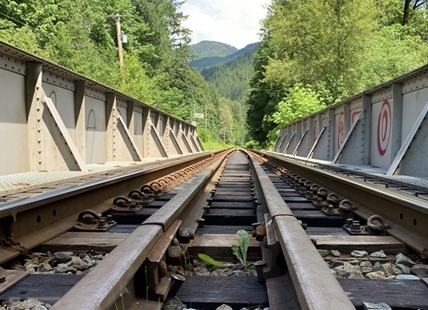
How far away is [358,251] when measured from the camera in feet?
7.88

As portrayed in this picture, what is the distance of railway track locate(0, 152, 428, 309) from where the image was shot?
1422mm

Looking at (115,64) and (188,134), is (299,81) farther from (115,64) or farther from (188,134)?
(115,64)

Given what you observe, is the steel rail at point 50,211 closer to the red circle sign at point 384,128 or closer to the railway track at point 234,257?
the railway track at point 234,257

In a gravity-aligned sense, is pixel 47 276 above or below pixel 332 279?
below

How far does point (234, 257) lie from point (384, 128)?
6494 mm

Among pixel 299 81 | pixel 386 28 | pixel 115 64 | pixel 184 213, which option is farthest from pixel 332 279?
pixel 386 28

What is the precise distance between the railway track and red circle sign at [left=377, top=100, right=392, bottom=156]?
4.30 metres

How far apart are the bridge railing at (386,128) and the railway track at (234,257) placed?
7.03 feet

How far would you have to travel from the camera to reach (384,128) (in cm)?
805

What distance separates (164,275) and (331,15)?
26.2 m

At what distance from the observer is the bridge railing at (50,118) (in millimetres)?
5289

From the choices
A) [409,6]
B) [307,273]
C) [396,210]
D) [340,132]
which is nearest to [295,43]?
[409,6]

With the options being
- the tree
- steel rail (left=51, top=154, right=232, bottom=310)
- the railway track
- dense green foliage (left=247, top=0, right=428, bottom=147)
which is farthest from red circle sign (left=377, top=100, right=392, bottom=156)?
the tree

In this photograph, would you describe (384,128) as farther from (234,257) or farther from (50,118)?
(234,257)
